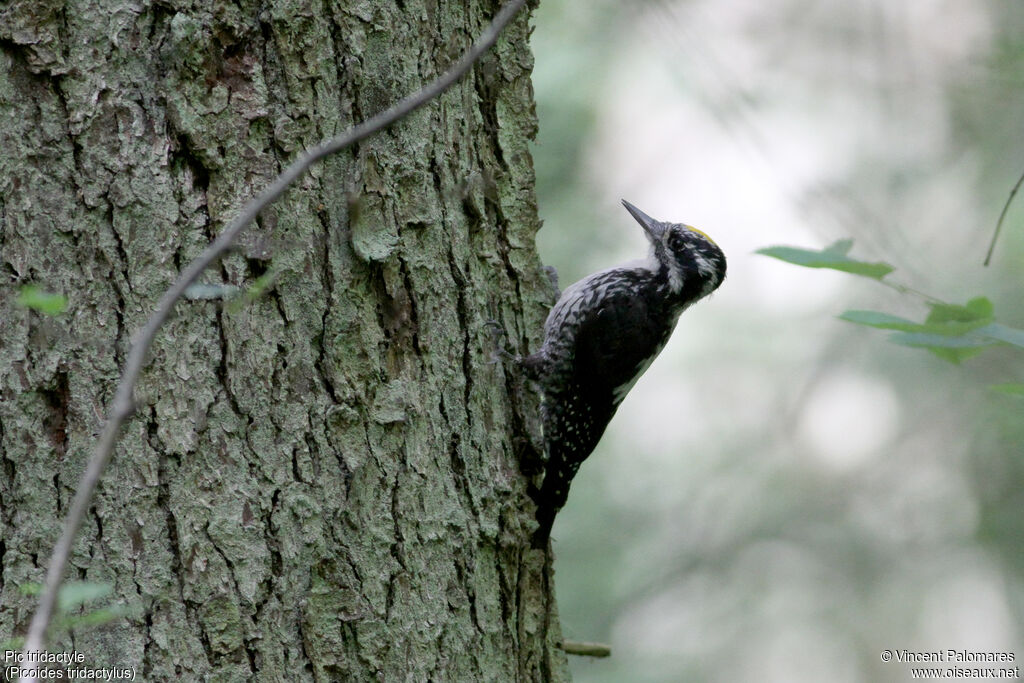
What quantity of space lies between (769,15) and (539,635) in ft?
15.8

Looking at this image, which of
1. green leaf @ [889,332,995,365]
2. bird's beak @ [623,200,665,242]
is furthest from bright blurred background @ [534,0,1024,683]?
green leaf @ [889,332,995,365]

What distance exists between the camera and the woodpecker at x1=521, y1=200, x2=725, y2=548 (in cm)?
306

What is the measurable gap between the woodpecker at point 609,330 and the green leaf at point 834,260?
1042mm

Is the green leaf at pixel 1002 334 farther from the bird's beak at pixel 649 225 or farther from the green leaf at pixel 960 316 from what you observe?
the bird's beak at pixel 649 225

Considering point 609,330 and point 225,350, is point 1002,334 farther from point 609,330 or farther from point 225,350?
point 609,330

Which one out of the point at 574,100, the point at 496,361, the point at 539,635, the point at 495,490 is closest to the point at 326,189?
the point at 496,361

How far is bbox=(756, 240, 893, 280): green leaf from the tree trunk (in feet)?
2.69

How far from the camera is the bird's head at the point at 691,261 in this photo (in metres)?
3.61

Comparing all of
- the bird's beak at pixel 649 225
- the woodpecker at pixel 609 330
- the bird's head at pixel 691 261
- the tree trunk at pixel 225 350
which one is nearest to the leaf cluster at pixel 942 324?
the tree trunk at pixel 225 350

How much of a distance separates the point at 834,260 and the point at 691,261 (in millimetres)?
1869

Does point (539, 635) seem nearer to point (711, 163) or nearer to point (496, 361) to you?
point (496, 361)

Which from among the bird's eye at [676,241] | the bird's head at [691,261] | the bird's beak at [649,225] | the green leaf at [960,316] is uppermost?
the bird's beak at [649,225]

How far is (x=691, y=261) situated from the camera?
3.62 meters

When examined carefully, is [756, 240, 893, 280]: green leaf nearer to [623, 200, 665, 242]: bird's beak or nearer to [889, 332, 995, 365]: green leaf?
[889, 332, 995, 365]: green leaf
